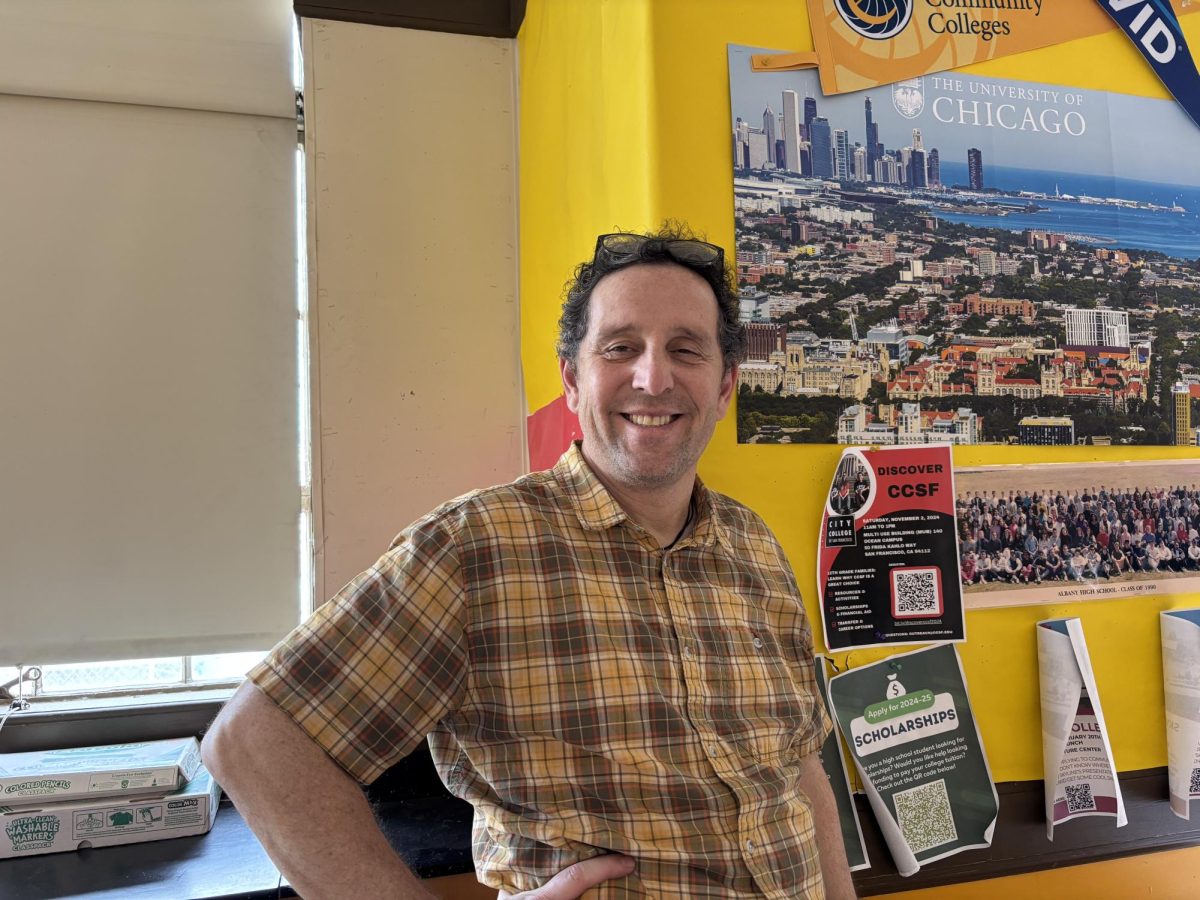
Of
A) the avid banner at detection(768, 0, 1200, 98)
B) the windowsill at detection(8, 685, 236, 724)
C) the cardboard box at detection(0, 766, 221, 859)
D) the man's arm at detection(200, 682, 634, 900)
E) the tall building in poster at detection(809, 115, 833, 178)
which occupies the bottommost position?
the cardboard box at detection(0, 766, 221, 859)

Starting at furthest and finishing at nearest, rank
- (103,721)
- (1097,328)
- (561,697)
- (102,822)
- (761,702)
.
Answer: (103,721) < (102,822) < (1097,328) < (761,702) < (561,697)

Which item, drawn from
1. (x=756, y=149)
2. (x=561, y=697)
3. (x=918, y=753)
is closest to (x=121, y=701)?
(x=561, y=697)

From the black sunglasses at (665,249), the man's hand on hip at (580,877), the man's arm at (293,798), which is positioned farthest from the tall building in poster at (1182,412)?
the man's arm at (293,798)

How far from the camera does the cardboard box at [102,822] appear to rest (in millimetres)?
1603

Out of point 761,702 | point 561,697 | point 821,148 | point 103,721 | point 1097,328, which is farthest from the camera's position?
point 103,721

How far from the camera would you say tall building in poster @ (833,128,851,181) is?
141 centimetres

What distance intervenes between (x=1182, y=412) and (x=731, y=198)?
3.29 feet

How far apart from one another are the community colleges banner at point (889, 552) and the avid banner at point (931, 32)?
27.2 inches

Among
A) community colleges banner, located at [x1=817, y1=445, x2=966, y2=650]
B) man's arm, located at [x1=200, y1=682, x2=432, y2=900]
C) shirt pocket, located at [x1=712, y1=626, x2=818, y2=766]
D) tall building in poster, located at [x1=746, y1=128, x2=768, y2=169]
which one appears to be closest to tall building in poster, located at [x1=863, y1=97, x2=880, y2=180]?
tall building in poster, located at [x1=746, y1=128, x2=768, y2=169]

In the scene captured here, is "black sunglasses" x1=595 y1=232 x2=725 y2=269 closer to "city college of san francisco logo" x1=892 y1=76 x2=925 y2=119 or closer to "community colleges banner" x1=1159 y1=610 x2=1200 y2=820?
"city college of san francisco logo" x1=892 y1=76 x2=925 y2=119

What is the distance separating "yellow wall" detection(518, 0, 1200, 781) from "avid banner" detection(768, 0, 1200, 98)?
30mm

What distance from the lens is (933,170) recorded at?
4.77 ft

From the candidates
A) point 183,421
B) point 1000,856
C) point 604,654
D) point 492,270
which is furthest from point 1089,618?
point 183,421

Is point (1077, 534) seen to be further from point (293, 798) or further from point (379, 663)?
point (293, 798)
